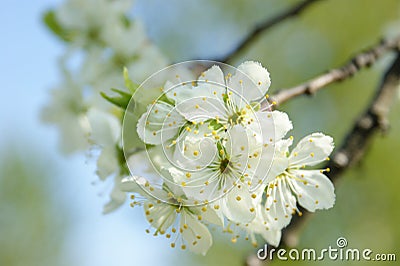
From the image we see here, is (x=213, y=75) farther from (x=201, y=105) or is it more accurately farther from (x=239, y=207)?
(x=239, y=207)

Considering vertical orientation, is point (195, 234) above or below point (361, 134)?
below

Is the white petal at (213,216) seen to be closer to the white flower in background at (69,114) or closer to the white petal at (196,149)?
the white petal at (196,149)

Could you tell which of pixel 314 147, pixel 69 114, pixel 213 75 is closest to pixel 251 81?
pixel 213 75

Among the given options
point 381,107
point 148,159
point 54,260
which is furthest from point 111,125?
point 54,260

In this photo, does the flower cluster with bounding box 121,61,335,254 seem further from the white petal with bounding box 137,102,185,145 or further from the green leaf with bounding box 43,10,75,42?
the green leaf with bounding box 43,10,75,42

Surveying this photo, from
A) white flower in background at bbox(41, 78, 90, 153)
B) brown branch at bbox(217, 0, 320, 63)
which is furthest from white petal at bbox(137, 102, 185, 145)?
white flower in background at bbox(41, 78, 90, 153)

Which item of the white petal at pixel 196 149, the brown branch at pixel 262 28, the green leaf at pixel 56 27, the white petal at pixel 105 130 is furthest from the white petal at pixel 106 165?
the green leaf at pixel 56 27
